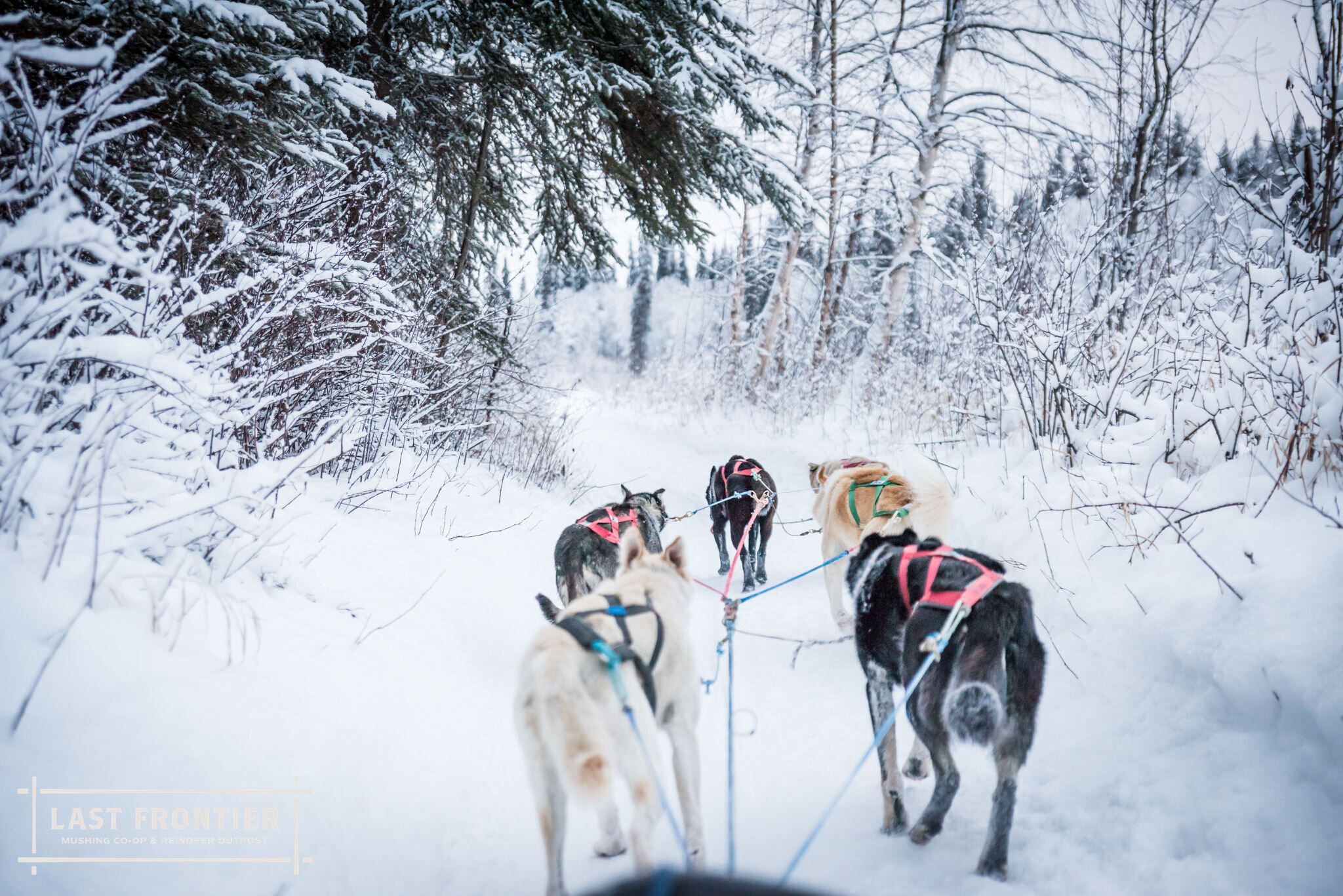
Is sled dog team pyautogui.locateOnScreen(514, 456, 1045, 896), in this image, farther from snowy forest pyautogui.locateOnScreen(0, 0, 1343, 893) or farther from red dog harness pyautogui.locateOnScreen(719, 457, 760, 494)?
red dog harness pyautogui.locateOnScreen(719, 457, 760, 494)

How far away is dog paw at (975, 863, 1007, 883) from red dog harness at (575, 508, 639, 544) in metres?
2.34

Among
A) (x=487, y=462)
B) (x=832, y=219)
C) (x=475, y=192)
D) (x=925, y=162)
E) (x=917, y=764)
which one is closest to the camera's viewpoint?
(x=917, y=764)

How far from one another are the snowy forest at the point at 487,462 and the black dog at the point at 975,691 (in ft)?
0.56

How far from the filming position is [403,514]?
12.6ft

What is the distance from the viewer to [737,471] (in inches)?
199

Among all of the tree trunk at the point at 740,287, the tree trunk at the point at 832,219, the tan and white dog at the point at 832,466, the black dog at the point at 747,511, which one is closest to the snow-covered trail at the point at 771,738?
the tan and white dog at the point at 832,466

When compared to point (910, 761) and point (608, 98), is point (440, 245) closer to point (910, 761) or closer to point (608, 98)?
point (608, 98)

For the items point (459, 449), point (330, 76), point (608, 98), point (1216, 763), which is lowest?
point (1216, 763)

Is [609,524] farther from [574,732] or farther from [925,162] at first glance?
[925,162]

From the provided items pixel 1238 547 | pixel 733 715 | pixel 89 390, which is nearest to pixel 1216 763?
pixel 1238 547

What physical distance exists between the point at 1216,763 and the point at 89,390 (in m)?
3.95

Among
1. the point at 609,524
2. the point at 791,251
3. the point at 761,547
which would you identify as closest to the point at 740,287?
the point at 791,251

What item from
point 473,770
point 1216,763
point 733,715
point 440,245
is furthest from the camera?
point 440,245

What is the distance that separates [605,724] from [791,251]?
10828mm
